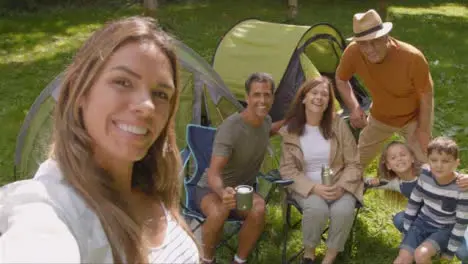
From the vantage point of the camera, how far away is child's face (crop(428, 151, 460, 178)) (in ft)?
9.96

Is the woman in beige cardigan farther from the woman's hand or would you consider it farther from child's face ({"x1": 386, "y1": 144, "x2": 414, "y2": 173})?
child's face ({"x1": 386, "y1": 144, "x2": 414, "y2": 173})

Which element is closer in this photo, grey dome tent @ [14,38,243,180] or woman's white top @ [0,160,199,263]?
woman's white top @ [0,160,199,263]

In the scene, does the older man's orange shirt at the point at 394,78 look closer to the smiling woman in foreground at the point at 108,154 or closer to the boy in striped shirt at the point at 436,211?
the boy in striped shirt at the point at 436,211

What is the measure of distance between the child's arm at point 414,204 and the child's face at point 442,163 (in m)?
0.16

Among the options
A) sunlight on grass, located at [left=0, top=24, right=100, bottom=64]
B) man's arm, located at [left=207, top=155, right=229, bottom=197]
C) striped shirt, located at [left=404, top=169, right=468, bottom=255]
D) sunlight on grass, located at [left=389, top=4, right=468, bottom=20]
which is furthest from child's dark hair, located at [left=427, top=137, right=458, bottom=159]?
sunlight on grass, located at [left=389, top=4, right=468, bottom=20]

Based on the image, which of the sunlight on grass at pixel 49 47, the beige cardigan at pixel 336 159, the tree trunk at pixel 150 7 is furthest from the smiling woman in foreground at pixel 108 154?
the tree trunk at pixel 150 7

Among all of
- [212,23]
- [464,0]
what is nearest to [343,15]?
[212,23]

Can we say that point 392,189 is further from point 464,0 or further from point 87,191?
point 464,0

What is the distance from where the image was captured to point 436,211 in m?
3.16

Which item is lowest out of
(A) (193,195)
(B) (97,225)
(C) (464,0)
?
(C) (464,0)

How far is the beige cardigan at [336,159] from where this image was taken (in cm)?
355

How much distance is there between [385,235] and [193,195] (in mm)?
1404

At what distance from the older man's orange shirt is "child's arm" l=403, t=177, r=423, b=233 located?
86 cm

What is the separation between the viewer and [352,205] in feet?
11.3
